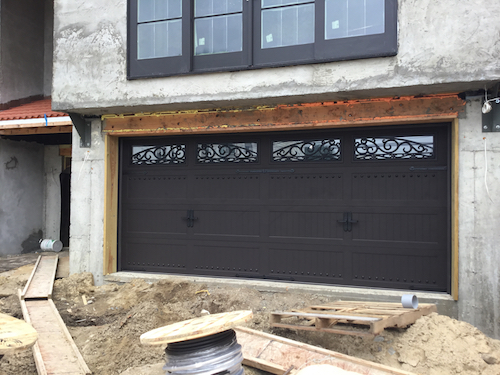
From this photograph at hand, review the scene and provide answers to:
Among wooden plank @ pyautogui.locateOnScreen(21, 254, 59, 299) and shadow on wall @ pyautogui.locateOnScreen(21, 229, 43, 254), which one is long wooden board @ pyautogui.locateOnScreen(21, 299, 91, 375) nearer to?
wooden plank @ pyautogui.locateOnScreen(21, 254, 59, 299)

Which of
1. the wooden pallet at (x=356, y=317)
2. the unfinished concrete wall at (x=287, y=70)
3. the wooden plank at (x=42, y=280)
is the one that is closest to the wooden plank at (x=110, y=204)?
the unfinished concrete wall at (x=287, y=70)

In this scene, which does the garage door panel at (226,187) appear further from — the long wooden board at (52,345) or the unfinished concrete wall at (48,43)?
the unfinished concrete wall at (48,43)

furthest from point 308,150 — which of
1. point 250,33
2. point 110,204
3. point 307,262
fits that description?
point 110,204

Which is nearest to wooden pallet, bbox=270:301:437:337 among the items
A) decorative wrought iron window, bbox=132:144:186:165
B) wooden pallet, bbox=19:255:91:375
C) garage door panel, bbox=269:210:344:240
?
garage door panel, bbox=269:210:344:240


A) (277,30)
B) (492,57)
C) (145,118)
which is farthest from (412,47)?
(145,118)

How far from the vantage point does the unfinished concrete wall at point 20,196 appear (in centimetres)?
1032

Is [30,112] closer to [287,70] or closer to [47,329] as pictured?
[47,329]

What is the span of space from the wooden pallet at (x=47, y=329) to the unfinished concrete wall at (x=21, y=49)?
17.0 feet

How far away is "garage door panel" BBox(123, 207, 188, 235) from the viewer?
7.61 m

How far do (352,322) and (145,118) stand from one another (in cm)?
499

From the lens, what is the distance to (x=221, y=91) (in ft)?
21.4

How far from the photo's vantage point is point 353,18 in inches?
234

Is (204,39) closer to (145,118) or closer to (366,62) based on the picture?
(145,118)

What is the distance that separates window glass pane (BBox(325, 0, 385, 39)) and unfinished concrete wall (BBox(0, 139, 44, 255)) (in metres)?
8.64
